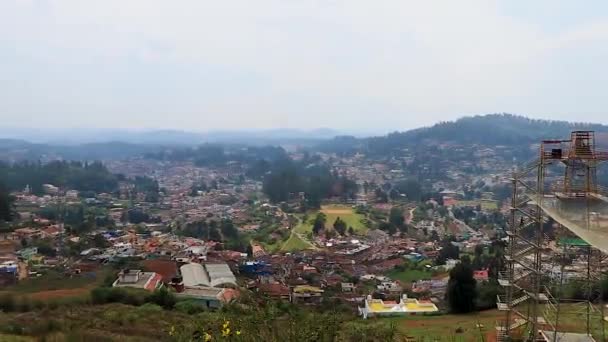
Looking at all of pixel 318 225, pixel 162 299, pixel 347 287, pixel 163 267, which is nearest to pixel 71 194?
pixel 318 225

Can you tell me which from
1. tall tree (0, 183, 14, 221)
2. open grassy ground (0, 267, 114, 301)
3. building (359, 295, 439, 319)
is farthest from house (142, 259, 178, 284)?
tall tree (0, 183, 14, 221)

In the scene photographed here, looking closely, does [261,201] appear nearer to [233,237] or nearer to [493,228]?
[233,237]

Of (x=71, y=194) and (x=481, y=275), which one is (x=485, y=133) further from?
A: (x=481, y=275)

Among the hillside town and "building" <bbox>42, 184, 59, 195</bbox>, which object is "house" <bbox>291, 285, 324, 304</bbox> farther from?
"building" <bbox>42, 184, 59, 195</bbox>

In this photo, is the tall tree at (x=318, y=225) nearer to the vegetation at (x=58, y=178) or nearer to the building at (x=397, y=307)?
the building at (x=397, y=307)

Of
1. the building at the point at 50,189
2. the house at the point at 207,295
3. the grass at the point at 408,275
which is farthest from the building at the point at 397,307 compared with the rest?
the building at the point at 50,189

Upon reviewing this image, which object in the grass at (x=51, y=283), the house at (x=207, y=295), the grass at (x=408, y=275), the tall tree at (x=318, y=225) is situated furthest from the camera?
the tall tree at (x=318, y=225)
